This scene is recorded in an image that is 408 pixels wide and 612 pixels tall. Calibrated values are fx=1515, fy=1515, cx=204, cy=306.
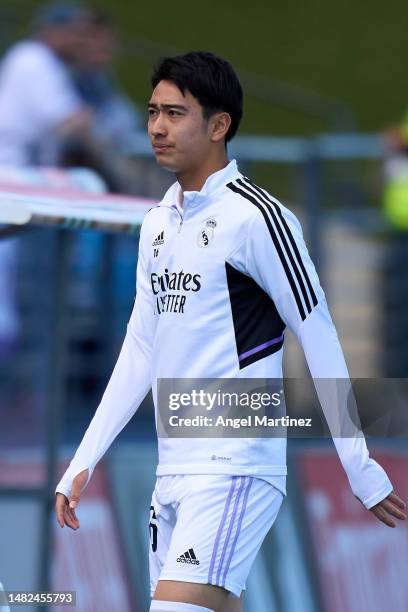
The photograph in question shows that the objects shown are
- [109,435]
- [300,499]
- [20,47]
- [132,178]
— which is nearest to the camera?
[109,435]

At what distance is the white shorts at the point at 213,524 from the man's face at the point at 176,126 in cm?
76

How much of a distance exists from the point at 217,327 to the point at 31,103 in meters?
4.27

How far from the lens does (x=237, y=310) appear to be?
11.7ft

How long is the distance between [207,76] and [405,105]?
38.2 ft

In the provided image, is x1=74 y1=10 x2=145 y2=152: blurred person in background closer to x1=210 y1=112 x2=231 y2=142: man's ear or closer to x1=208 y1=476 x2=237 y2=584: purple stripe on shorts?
x1=210 y1=112 x2=231 y2=142: man's ear

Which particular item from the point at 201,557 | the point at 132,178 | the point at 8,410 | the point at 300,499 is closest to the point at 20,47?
the point at 132,178

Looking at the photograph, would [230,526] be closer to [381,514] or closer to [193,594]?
[193,594]

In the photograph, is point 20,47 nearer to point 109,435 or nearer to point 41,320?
point 41,320

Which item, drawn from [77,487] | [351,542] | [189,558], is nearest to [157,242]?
[77,487]

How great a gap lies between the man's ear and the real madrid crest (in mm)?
208

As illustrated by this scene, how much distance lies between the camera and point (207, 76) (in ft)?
11.8

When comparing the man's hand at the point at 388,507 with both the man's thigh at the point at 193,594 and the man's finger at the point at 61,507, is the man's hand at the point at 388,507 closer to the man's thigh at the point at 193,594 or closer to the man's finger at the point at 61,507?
the man's thigh at the point at 193,594

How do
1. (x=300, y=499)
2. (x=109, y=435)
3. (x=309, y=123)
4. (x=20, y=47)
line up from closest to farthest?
(x=109, y=435) < (x=300, y=499) < (x=20, y=47) < (x=309, y=123)
